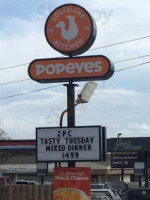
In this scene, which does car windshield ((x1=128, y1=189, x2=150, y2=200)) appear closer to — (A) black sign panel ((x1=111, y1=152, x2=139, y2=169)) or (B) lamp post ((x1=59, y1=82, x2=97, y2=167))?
(B) lamp post ((x1=59, y1=82, x2=97, y2=167))

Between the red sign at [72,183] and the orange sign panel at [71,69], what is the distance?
247cm

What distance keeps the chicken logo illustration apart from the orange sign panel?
659mm

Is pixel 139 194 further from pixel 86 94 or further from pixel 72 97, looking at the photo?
pixel 72 97

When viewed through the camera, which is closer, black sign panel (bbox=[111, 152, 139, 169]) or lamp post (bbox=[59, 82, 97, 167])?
lamp post (bbox=[59, 82, 97, 167])

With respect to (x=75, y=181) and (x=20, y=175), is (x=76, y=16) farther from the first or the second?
(x=20, y=175)

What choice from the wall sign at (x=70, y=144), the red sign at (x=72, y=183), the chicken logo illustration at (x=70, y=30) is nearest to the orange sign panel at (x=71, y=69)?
the chicken logo illustration at (x=70, y=30)

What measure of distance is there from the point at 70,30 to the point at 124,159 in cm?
3350

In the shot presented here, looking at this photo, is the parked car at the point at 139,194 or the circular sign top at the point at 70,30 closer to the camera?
the circular sign top at the point at 70,30

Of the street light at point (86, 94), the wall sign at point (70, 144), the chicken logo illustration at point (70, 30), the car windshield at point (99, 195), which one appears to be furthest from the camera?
the car windshield at point (99, 195)

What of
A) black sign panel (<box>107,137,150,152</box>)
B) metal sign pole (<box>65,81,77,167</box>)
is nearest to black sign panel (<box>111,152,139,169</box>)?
black sign panel (<box>107,137,150,152</box>)

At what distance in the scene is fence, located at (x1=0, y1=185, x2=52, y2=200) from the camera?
60.9 ft

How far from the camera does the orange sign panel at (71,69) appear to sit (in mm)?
14375

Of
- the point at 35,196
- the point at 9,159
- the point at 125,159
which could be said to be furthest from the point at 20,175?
the point at 35,196

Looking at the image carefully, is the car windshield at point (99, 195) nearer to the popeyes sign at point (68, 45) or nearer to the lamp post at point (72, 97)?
the lamp post at point (72, 97)
